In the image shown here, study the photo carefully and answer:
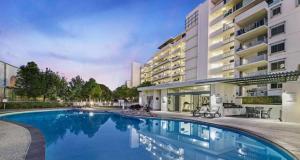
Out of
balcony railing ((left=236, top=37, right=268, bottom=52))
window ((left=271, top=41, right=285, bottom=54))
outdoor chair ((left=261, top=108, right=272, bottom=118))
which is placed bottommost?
outdoor chair ((left=261, top=108, right=272, bottom=118))

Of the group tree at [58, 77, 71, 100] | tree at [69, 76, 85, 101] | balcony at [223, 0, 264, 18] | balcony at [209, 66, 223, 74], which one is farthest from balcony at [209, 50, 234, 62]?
tree at [69, 76, 85, 101]

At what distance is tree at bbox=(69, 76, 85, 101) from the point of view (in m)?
51.2

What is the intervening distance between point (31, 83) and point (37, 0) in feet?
56.3

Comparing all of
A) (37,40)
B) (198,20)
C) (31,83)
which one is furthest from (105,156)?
(198,20)

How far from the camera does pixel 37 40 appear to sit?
38.6 meters

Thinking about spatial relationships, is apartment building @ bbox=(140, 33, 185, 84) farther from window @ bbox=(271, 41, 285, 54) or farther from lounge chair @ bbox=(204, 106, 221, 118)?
lounge chair @ bbox=(204, 106, 221, 118)

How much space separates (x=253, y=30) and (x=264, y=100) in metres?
9.96

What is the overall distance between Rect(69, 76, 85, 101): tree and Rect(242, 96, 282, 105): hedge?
126 feet

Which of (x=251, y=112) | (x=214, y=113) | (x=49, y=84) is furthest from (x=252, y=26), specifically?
(x=49, y=84)

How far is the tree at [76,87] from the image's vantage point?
5125cm

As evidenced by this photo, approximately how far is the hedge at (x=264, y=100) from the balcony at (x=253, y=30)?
909 centimetres

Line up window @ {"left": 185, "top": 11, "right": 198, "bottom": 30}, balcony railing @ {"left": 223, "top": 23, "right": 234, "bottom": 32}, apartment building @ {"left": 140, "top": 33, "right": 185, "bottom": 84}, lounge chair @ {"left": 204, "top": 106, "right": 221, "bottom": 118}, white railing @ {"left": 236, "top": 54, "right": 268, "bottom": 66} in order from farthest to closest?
apartment building @ {"left": 140, "top": 33, "right": 185, "bottom": 84} < window @ {"left": 185, "top": 11, "right": 198, "bottom": 30} < balcony railing @ {"left": 223, "top": 23, "right": 234, "bottom": 32} < white railing @ {"left": 236, "top": 54, "right": 268, "bottom": 66} < lounge chair @ {"left": 204, "top": 106, "right": 221, "bottom": 118}

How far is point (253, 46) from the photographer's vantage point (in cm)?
2806

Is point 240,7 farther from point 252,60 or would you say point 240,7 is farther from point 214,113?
point 214,113
